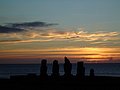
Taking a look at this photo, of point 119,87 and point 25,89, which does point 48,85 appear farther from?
point 119,87

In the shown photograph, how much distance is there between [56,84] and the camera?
1092 inches

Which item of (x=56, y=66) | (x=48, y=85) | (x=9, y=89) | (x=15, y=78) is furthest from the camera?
(x=56, y=66)

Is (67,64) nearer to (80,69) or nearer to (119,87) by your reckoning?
(80,69)

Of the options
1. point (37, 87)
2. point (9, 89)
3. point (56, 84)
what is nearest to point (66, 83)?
point (56, 84)

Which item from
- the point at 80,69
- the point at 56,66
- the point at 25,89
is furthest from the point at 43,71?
the point at 25,89

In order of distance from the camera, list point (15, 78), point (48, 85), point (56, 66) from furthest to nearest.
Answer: point (56, 66)
point (15, 78)
point (48, 85)

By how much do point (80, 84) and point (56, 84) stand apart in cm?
175

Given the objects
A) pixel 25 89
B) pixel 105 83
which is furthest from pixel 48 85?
pixel 105 83

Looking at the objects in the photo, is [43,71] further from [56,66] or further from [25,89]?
[25,89]

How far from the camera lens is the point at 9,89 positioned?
25.0 metres

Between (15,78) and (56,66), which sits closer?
(15,78)

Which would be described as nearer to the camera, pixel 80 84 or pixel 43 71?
pixel 80 84

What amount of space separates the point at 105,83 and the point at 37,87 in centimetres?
530

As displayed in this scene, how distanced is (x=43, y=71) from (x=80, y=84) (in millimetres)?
7031
